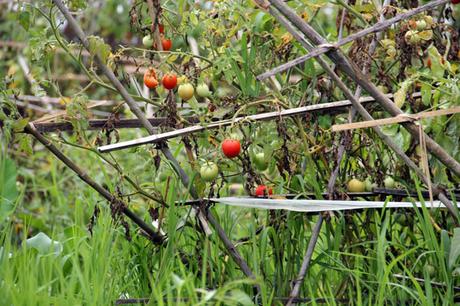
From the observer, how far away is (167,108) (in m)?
2.53

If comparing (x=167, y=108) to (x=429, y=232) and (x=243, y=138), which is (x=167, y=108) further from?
(x=429, y=232)

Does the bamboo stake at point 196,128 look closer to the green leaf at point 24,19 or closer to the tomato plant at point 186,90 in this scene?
the tomato plant at point 186,90

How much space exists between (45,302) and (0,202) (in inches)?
38.0

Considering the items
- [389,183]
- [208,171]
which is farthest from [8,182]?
[389,183]

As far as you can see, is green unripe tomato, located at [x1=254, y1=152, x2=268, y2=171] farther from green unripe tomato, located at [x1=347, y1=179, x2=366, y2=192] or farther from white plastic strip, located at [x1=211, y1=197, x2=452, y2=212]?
green unripe tomato, located at [x1=347, y1=179, x2=366, y2=192]

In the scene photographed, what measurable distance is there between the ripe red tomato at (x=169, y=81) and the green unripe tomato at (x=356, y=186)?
612 mm

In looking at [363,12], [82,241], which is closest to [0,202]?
[82,241]

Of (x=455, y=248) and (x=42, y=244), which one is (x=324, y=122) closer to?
(x=455, y=248)

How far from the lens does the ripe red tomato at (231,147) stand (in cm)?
230

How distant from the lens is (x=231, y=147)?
2297mm

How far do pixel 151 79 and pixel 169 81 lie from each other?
6cm

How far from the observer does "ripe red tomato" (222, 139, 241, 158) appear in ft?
7.54

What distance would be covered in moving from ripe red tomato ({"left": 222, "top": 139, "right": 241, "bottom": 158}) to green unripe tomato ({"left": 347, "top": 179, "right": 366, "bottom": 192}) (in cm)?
45

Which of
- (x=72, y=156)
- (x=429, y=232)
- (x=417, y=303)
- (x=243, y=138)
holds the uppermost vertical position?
(x=72, y=156)
